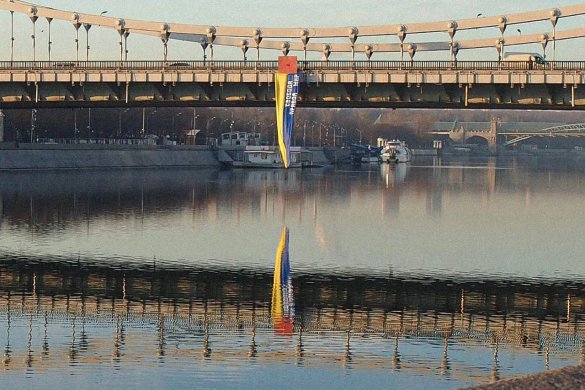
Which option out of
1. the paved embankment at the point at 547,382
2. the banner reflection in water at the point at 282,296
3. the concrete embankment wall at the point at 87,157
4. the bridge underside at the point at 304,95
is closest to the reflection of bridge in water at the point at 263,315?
the banner reflection in water at the point at 282,296

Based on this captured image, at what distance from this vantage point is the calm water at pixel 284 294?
112 feet

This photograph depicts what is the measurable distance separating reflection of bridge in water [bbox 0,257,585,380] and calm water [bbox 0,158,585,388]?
92mm

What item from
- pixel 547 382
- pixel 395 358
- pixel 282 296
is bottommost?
pixel 395 358

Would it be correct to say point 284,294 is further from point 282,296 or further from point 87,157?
point 87,157

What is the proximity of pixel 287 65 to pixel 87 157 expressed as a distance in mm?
103536

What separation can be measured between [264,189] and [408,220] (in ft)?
141

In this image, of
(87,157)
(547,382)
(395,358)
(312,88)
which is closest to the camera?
(547,382)

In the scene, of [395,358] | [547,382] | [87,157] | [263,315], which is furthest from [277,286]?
[87,157]

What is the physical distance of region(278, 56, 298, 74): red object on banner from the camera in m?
73.5

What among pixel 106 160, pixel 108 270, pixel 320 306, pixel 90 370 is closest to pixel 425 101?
pixel 108 270

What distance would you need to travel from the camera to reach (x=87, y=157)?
6821 inches

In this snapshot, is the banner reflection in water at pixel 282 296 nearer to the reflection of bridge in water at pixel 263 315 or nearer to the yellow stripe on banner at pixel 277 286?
the yellow stripe on banner at pixel 277 286

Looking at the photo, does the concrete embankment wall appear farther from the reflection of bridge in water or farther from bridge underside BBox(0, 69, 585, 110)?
the reflection of bridge in water

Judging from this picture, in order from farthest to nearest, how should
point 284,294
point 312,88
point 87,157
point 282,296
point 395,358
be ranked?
point 87,157, point 312,88, point 284,294, point 282,296, point 395,358
